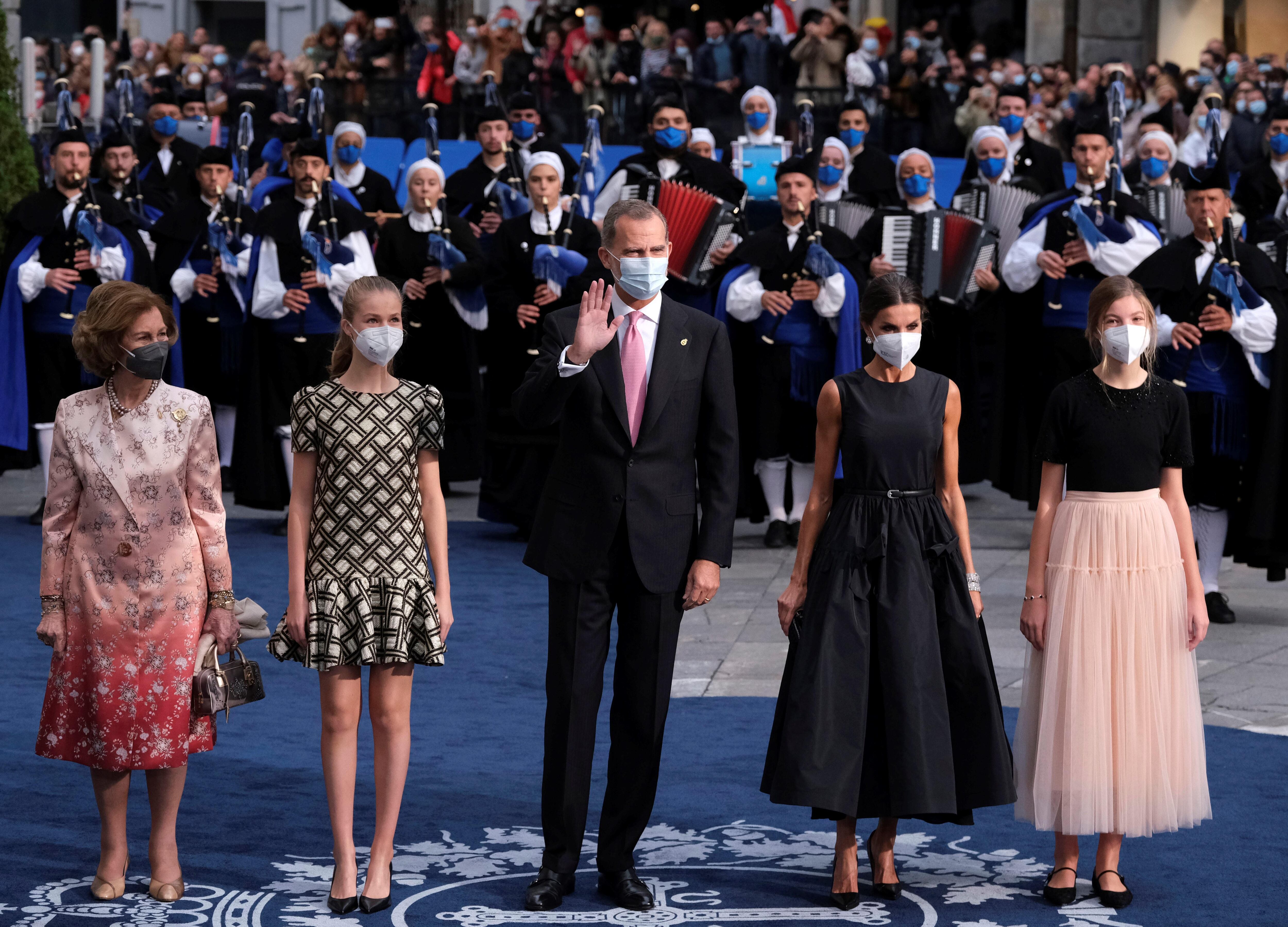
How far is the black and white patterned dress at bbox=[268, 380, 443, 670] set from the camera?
4895 mm

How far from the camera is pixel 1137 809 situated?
4.99 metres

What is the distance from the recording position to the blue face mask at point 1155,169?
36.9 ft

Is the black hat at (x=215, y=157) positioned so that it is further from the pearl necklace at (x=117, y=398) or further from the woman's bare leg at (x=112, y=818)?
the woman's bare leg at (x=112, y=818)

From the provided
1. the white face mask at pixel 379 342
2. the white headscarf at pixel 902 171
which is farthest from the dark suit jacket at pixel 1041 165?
the white face mask at pixel 379 342

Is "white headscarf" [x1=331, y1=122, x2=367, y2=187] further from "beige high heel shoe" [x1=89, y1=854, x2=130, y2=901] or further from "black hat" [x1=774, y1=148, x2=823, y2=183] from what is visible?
"beige high heel shoe" [x1=89, y1=854, x2=130, y2=901]

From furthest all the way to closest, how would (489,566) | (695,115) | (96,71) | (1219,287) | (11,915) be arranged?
1. (96,71)
2. (695,115)
3. (489,566)
4. (1219,287)
5. (11,915)

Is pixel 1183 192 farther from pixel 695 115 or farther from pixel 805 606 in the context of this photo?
pixel 805 606

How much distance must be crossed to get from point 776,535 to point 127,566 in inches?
238

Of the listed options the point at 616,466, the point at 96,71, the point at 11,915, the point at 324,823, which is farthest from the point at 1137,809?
the point at 96,71

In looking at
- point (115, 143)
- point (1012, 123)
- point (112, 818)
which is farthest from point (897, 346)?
point (1012, 123)

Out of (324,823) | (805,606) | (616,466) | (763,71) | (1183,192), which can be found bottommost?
(324,823)

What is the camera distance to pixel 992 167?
11.4 meters

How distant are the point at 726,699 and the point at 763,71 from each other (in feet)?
47.6

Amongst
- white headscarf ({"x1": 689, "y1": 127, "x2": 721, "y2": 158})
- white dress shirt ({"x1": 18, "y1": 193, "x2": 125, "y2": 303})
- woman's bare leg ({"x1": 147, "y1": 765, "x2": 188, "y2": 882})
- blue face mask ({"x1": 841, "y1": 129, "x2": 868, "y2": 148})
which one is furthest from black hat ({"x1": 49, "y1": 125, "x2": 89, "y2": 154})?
woman's bare leg ({"x1": 147, "y1": 765, "x2": 188, "y2": 882})
